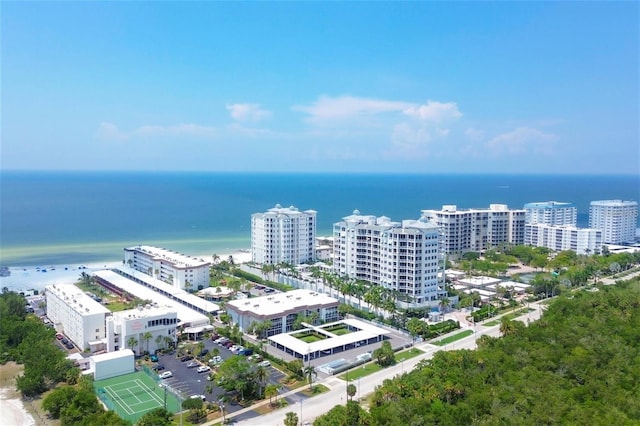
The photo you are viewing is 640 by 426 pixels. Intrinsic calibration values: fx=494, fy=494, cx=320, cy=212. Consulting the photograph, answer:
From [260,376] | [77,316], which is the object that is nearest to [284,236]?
[77,316]

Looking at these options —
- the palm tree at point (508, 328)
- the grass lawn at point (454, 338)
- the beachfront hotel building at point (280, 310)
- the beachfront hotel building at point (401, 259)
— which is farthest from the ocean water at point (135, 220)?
the palm tree at point (508, 328)

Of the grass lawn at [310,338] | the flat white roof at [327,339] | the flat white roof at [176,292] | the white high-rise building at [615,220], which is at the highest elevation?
the white high-rise building at [615,220]

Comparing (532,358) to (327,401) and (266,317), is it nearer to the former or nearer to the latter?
(327,401)

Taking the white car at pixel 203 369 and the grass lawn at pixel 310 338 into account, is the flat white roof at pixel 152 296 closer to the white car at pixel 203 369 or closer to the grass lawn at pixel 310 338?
the white car at pixel 203 369

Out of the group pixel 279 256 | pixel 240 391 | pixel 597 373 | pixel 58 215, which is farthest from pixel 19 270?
pixel 597 373

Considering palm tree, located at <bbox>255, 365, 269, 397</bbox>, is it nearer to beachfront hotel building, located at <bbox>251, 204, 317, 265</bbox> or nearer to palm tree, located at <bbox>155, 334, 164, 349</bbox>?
palm tree, located at <bbox>155, 334, 164, 349</bbox>

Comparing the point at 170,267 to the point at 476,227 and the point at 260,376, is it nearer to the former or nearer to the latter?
the point at 260,376
